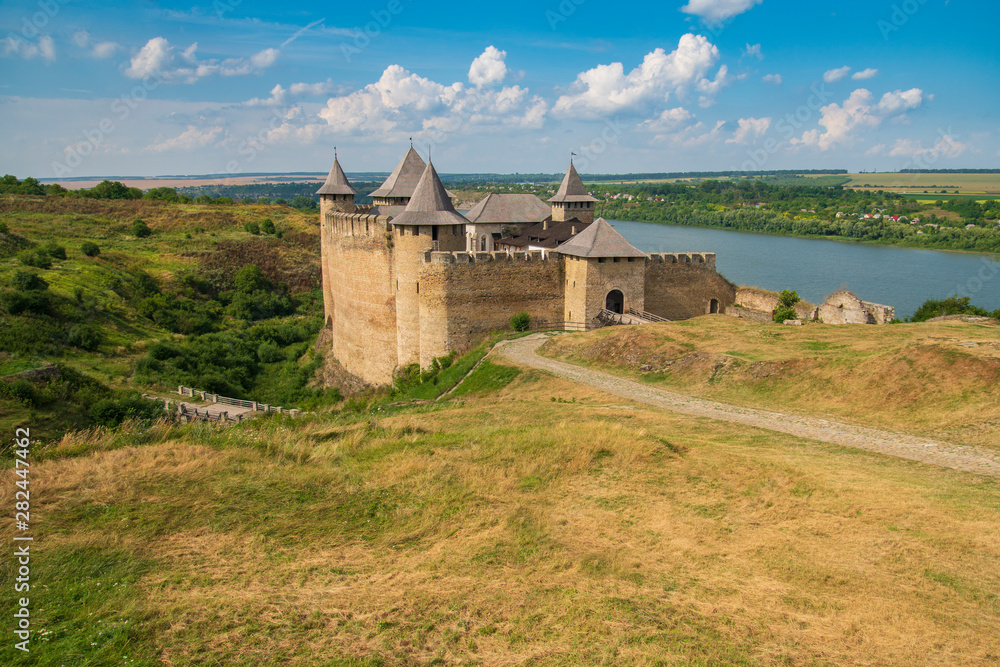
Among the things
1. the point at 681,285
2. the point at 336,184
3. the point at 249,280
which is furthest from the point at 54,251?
the point at 681,285

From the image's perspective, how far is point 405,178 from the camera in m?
22.0

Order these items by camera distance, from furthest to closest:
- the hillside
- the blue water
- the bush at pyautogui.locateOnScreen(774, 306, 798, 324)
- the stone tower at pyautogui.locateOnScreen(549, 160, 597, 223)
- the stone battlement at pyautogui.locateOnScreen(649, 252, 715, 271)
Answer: the blue water
the stone tower at pyautogui.locateOnScreen(549, 160, 597, 223)
the stone battlement at pyautogui.locateOnScreen(649, 252, 715, 271)
the bush at pyautogui.locateOnScreen(774, 306, 798, 324)
the hillside

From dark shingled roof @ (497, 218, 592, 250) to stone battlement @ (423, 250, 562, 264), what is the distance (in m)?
2.03

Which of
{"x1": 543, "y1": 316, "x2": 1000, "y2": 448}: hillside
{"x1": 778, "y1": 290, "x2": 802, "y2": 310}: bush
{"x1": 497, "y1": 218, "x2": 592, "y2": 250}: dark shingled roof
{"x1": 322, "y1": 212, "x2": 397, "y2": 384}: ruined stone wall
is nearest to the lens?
{"x1": 543, "y1": 316, "x2": 1000, "y2": 448}: hillside

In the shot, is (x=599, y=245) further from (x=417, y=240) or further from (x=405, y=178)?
(x=405, y=178)

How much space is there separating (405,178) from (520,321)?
8.24m

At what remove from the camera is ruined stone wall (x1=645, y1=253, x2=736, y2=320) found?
1808cm

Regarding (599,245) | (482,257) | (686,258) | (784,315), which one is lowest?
(784,315)

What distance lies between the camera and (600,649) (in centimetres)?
384

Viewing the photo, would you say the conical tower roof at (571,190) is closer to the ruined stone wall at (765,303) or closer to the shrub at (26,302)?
the ruined stone wall at (765,303)

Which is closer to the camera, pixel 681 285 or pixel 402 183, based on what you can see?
pixel 681 285

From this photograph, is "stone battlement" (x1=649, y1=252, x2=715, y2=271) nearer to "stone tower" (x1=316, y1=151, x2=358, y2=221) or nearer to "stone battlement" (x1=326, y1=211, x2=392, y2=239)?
"stone battlement" (x1=326, y1=211, x2=392, y2=239)

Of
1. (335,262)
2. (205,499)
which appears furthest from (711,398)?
(335,262)

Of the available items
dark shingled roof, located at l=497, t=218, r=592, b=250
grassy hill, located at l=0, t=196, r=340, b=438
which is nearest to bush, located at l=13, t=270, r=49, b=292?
grassy hill, located at l=0, t=196, r=340, b=438
